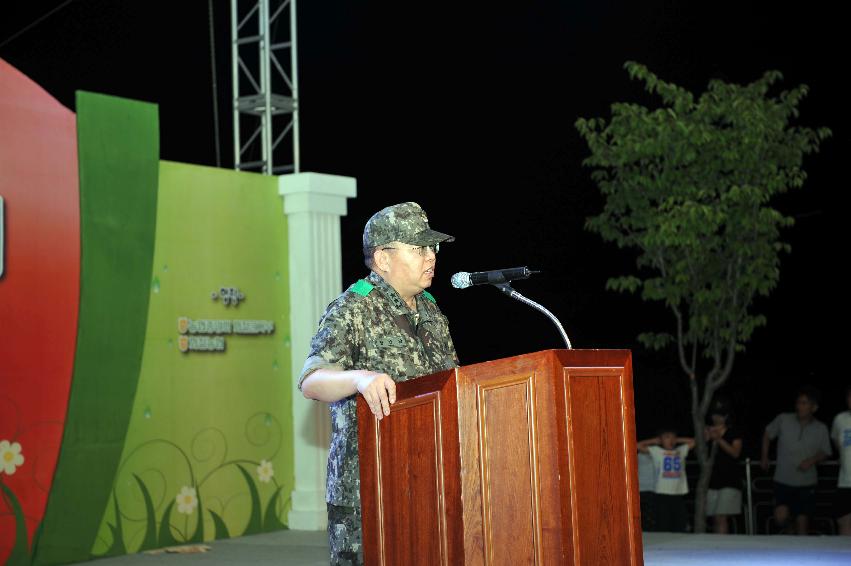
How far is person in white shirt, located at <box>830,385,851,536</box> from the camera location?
34.4 feet

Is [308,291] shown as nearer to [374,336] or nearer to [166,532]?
[166,532]

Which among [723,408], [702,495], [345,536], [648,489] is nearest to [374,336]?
[345,536]

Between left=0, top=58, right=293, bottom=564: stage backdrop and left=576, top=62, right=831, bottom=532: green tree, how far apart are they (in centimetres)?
342

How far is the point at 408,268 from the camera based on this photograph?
4137mm

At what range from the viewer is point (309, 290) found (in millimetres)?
11023

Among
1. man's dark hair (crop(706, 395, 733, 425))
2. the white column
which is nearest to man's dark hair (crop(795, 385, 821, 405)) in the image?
man's dark hair (crop(706, 395, 733, 425))

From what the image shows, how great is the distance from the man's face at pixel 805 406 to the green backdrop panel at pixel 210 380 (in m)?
4.11

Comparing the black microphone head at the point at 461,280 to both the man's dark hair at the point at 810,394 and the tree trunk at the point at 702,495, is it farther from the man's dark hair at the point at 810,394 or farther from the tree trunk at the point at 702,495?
the tree trunk at the point at 702,495

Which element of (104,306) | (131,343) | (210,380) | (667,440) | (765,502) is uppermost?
(104,306)

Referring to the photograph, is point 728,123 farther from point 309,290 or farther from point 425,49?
point 425,49

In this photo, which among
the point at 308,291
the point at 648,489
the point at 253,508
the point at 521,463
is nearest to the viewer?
the point at 521,463

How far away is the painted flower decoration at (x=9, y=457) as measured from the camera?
877cm

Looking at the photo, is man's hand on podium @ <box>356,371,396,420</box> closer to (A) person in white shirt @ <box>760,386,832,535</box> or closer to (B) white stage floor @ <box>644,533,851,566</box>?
(B) white stage floor @ <box>644,533,851,566</box>

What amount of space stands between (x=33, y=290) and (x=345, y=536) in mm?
5593
